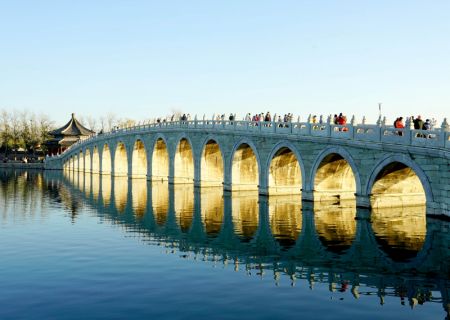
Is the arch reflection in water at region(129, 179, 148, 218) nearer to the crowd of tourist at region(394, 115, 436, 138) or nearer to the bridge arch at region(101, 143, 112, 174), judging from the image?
the crowd of tourist at region(394, 115, 436, 138)

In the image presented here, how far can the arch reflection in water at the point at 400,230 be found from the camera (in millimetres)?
16484

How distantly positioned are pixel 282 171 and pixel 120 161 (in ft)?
111

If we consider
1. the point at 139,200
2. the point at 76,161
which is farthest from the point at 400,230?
the point at 76,161

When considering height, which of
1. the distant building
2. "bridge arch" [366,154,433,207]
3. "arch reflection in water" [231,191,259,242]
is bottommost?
"arch reflection in water" [231,191,259,242]

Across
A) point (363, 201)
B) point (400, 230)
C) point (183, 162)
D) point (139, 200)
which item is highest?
point (183, 162)

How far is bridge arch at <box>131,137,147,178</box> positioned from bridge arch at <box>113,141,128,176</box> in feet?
14.2

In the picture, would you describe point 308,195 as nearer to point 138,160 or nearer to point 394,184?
point 394,184

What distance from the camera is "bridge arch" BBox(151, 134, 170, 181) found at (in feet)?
168

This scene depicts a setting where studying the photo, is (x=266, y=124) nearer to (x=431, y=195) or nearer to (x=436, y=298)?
(x=431, y=195)

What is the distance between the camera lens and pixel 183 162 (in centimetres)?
4709

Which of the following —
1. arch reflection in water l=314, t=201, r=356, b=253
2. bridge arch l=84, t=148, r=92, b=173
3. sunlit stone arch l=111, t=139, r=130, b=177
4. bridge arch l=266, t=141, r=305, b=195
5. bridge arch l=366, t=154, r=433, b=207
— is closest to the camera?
arch reflection in water l=314, t=201, r=356, b=253

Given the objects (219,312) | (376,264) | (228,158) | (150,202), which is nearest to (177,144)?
(228,158)

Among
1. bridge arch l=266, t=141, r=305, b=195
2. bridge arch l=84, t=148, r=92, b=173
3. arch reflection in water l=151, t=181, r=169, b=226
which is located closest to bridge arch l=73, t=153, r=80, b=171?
bridge arch l=84, t=148, r=92, b=173

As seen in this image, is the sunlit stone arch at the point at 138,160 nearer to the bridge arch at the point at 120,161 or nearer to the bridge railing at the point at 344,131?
the bridge arch at the point at 120,161
